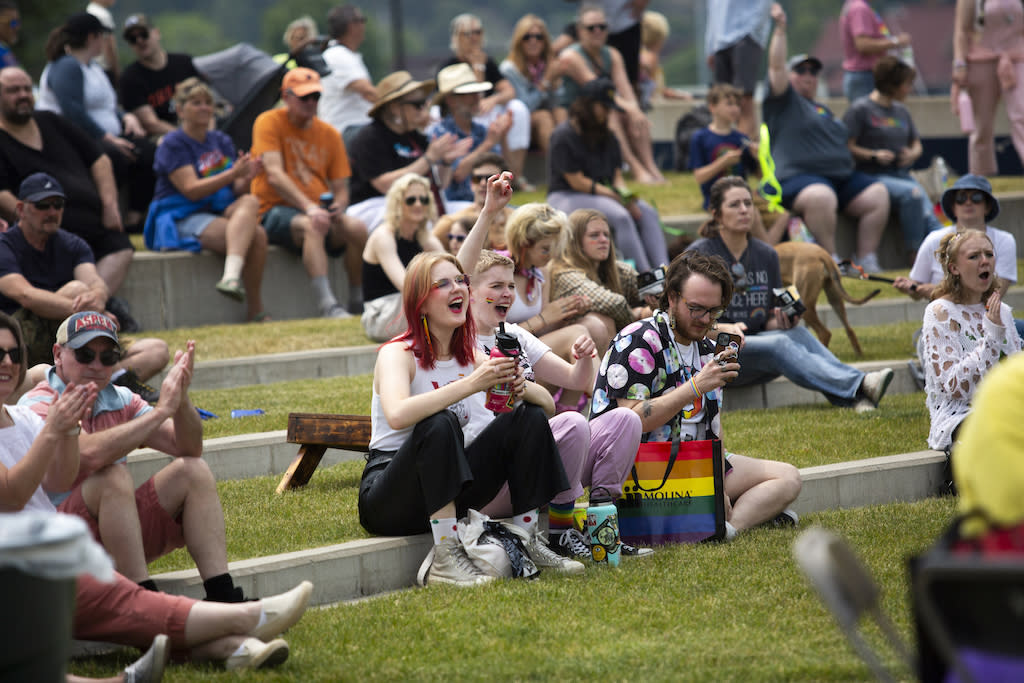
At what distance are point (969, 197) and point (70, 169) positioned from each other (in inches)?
251

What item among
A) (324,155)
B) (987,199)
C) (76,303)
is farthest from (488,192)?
(324,155)

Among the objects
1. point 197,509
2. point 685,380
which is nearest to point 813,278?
point 685,380

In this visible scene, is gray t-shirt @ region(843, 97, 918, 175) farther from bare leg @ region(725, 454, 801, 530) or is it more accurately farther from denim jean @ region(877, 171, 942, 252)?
bare leg @ region(725, 454, 801, 530)

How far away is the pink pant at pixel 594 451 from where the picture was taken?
221 inches

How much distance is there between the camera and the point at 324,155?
11086mm

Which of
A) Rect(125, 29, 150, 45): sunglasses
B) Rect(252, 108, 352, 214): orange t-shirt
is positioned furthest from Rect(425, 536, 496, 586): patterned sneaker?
Rect(125, 29, 150, 45): sunglasses

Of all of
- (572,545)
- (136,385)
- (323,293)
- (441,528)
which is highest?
(441,528)

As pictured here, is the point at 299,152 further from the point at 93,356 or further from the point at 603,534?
the point at 93,356

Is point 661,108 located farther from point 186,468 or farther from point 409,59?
point 409,59

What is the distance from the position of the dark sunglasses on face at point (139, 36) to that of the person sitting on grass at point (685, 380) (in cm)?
775

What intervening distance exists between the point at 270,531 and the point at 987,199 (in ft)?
16.5

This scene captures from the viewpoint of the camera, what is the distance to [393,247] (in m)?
9.38

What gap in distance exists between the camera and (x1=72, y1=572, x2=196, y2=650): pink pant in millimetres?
4141

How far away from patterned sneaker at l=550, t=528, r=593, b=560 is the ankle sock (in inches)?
1.3
